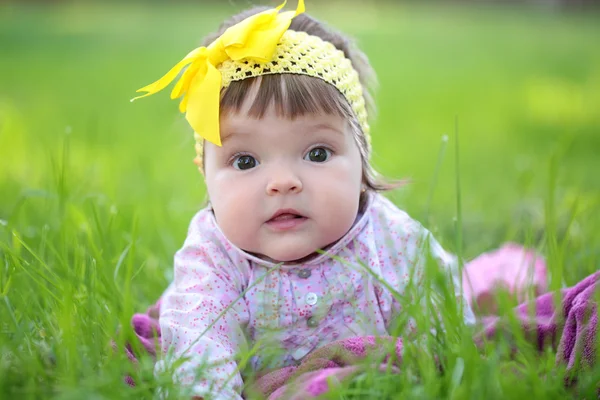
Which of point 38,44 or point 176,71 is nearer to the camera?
point 176,71

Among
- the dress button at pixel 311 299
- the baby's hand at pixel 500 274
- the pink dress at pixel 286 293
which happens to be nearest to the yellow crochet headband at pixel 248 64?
the pink dress at pixel 286 293

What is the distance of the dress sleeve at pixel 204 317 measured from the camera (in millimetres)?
1735

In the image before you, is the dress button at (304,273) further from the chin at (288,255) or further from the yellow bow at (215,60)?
the yellow bow at (215,60)

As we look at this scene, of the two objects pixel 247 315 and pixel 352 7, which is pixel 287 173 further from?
pixel 352 7

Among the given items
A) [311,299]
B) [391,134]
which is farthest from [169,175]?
[311,299]

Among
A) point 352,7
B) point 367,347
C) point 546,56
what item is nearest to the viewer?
point 367,347

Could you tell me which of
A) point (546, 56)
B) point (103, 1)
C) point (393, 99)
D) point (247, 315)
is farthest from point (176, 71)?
point (103, 1)

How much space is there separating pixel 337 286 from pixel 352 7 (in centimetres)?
2061

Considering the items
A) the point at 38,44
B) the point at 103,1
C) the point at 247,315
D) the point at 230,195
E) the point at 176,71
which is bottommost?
the point at 247,315

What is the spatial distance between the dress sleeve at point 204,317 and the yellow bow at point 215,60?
14.0 inches

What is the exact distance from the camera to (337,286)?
2113 millimetres

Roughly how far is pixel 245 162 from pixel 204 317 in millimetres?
437

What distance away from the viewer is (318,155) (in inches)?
80.7

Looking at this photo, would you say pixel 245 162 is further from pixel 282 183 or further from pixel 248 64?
pixel 248 64
